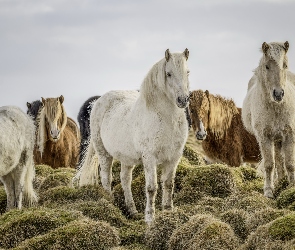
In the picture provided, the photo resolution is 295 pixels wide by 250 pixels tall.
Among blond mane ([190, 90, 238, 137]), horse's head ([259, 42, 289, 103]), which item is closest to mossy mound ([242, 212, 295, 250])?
horse's head ([259, 42, 289, 103])

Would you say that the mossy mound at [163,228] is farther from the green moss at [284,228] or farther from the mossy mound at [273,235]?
the green moss at [284,228]

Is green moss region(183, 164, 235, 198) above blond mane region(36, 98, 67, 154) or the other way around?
the other way around

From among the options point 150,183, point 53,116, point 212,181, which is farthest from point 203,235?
point 53,116

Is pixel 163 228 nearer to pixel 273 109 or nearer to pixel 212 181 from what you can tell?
pixel 212 181

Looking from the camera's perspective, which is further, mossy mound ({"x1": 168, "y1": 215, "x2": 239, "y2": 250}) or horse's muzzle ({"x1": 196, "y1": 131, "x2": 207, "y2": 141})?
horse's muzzle ({"x1": 196, "y1": 131, "x2": 207, "y2": 141})

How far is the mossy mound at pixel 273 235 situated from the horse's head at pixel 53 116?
7468mm

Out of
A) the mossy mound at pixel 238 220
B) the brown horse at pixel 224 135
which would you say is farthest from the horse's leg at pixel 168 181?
the brown horse at pixel 224 135

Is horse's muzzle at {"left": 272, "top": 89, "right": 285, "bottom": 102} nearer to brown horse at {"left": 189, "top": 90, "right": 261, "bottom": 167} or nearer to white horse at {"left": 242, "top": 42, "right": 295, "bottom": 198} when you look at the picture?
white horse at {"left": 242, "top": 42, "right": 295, "bottom": 198}

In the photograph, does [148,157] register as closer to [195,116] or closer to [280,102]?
[280,102]

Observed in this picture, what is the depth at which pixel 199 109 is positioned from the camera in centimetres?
1434

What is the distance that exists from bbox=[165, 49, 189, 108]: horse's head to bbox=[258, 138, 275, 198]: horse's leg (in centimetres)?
210

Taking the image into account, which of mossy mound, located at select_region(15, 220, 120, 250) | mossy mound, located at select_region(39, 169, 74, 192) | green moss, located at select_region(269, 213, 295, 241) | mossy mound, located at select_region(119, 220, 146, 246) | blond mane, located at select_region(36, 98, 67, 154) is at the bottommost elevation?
mossy mound, located at select_region(119, 220, 146, 246)

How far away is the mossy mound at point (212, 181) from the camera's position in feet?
35.1

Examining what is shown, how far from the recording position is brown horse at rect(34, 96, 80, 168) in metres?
14.1
